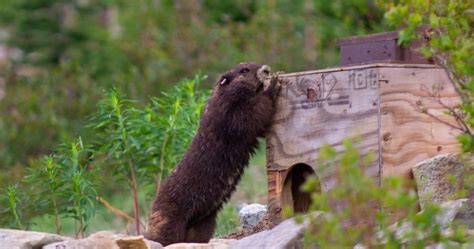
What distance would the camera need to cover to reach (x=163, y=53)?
1922cm

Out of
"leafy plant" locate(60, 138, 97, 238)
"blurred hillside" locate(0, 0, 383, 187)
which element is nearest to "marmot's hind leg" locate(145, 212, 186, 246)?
"leafy plant" locate(60, 138, 97, 238)

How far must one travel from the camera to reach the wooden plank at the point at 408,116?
6.64 meters

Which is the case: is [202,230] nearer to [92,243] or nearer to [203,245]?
[203,245]

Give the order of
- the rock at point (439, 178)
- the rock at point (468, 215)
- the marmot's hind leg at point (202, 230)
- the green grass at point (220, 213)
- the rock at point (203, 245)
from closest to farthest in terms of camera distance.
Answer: the rock at point (468, 215) → the rock at point (439, 178) → the rock at point (203, 245) → the marmot's hind leg at point (202, 230) → the green grass at point (220, 213)

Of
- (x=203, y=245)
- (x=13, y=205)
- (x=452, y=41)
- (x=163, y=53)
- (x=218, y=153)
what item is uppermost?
(x=163, y=53)

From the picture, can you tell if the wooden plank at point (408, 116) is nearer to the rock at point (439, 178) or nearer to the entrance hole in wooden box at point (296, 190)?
the rock at point (439, 178)

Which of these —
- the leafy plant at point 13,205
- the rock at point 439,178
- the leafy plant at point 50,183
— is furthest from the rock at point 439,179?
the leafy plant at point 13,205

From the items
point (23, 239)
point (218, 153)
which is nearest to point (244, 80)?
point (218, 153)

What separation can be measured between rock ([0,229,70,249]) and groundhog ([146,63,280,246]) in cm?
101

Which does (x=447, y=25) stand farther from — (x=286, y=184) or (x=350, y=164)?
(x=286, y=184)

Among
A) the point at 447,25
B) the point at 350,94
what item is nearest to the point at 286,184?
the point at 350,94

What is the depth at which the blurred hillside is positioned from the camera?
51.0 feet

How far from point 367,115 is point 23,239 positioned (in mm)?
2175

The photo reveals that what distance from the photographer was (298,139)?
720 centimetres
